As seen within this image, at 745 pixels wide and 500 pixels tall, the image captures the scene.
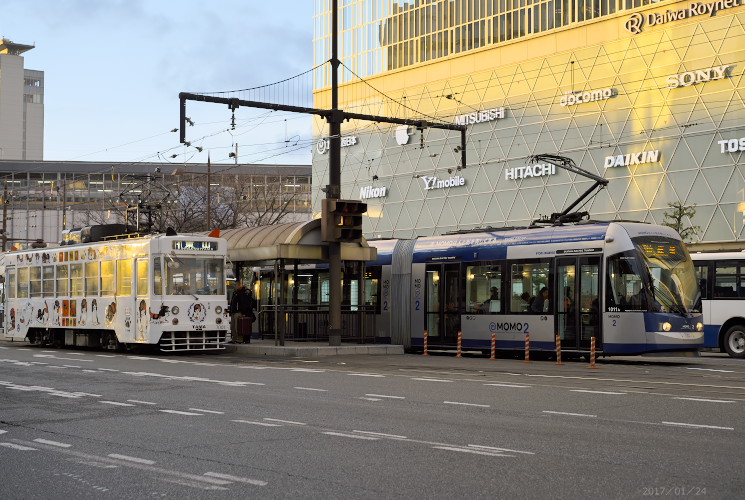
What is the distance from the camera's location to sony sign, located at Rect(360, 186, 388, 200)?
72.8m

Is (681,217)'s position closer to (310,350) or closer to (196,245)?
(310,350)

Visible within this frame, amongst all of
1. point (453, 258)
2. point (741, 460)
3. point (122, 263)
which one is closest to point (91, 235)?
point (122, 263)

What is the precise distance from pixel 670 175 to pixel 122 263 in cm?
3425

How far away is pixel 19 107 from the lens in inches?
6841

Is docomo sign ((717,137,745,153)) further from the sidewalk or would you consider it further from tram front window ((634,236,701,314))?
the sidewalk

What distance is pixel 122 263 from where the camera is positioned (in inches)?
1131

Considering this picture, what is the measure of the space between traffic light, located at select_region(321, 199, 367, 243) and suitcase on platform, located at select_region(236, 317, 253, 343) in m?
4.34

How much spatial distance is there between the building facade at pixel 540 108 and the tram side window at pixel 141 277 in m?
24.6

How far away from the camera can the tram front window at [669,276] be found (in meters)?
24.0

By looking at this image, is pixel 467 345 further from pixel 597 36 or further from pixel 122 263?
pixel 597 36
